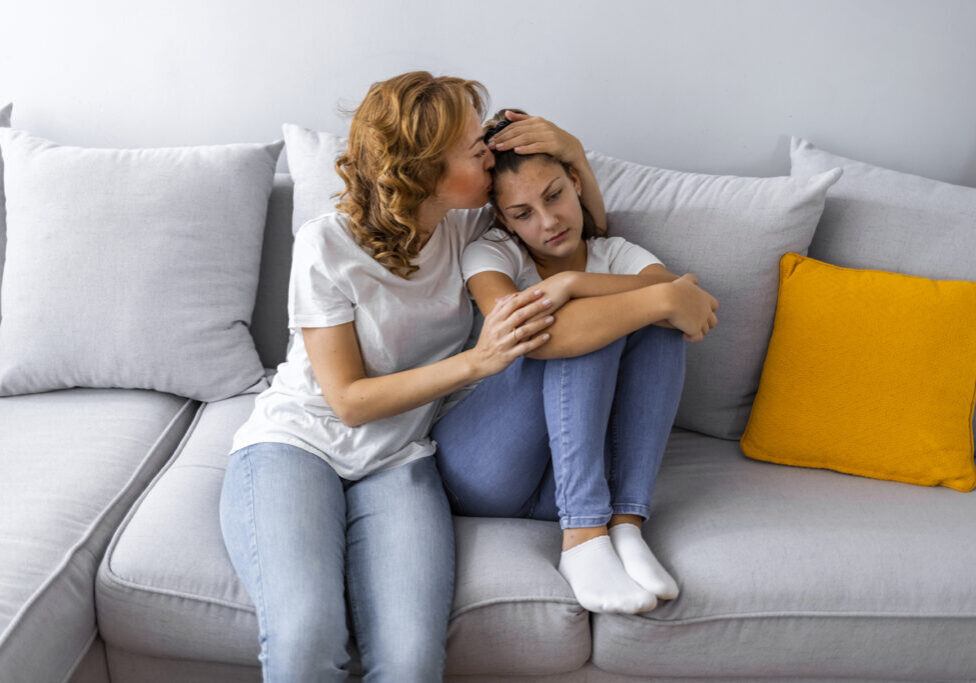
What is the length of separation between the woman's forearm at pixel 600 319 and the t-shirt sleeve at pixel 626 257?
182 millimetres

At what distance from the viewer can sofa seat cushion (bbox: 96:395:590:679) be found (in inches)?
47.8

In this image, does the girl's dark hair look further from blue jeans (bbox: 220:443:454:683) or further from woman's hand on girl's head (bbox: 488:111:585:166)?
blue jeans (bbox: 220:443:454:683)

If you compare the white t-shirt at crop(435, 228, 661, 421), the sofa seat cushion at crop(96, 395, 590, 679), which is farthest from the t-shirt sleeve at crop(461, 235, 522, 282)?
the sofa seat cushion at crop(96, 395, 590, 679)

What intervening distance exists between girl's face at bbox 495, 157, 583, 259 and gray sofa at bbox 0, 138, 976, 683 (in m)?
0.49

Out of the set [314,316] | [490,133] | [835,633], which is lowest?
[835,633]

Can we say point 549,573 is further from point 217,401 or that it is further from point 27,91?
point 27,91

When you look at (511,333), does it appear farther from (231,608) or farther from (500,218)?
(231,608)

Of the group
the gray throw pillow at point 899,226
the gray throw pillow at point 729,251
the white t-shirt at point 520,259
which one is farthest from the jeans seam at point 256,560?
the gray throw pillow at point 899,226

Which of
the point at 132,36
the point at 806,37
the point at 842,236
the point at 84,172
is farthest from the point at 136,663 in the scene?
the point at 806,37

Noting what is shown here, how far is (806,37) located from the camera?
1867mm

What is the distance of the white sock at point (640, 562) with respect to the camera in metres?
1.21

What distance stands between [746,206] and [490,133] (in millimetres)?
539

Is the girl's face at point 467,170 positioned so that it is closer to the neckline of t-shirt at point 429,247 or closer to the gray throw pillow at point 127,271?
the neckline of t-shirt at point 429,247

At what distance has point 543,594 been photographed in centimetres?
123
